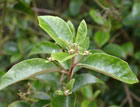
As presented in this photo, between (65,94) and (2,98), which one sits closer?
(65,94)

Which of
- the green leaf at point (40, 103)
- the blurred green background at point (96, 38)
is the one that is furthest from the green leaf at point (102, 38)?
the green leaf at point (40, 103)

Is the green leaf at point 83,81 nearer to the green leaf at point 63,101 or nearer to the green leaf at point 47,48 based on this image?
the green leaf at point 63,101

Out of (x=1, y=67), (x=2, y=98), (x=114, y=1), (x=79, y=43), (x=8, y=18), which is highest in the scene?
(x=79, y=43)

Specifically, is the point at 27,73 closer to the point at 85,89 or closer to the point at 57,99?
the point at 57,99

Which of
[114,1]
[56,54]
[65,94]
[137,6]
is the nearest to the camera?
[56,54]

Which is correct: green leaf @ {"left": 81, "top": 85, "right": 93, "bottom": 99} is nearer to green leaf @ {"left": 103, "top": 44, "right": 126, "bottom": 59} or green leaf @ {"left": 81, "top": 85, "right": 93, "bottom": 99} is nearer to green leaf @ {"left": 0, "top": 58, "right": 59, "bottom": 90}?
green leaf @ {"left": 103, "top": 44, "right": 126, "bottom": 59}

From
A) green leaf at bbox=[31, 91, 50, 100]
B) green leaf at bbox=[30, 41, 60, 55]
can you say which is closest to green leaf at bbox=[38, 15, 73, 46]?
green leaf at bbox=[30, 41, 60, 55]

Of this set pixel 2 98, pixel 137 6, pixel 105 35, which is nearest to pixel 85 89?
pixel 105 35
